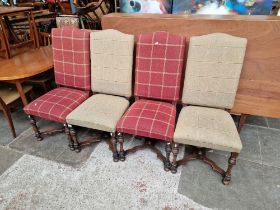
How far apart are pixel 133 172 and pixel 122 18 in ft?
4.45

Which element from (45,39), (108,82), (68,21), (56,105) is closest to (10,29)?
(45,39)

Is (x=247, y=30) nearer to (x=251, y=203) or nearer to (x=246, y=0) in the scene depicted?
(x=246, y=0)

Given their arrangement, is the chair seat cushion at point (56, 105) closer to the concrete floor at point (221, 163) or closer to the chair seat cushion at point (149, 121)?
the concrete floor at point (221, 163)

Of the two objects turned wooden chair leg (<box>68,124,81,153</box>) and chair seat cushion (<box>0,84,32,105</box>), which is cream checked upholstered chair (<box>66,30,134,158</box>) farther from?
chair seat cushion (<box>0,84,32,105</box>)

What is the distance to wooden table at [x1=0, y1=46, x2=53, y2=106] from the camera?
1908 mm

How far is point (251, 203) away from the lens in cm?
150

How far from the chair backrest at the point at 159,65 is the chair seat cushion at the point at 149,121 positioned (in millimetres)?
144

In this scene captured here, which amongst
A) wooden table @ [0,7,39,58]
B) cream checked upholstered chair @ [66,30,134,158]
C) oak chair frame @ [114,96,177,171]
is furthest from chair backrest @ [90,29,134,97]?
wooden table @ [0,7,39,58]

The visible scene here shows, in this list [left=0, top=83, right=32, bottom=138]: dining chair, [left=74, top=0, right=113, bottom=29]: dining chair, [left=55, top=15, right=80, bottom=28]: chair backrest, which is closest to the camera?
[left=0, top=83, right=32, bottom=138]: dining chair

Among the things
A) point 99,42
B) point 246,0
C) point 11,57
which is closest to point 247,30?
point 246,0

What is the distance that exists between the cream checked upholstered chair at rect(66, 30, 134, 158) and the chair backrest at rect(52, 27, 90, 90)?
2.5 inches

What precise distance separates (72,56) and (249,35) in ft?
4.95

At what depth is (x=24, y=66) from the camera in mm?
2090

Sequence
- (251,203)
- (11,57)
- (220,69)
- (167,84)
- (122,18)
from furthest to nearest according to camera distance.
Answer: (11,57) < (122,18) < (167,84) < (220,69) < (251,203)
